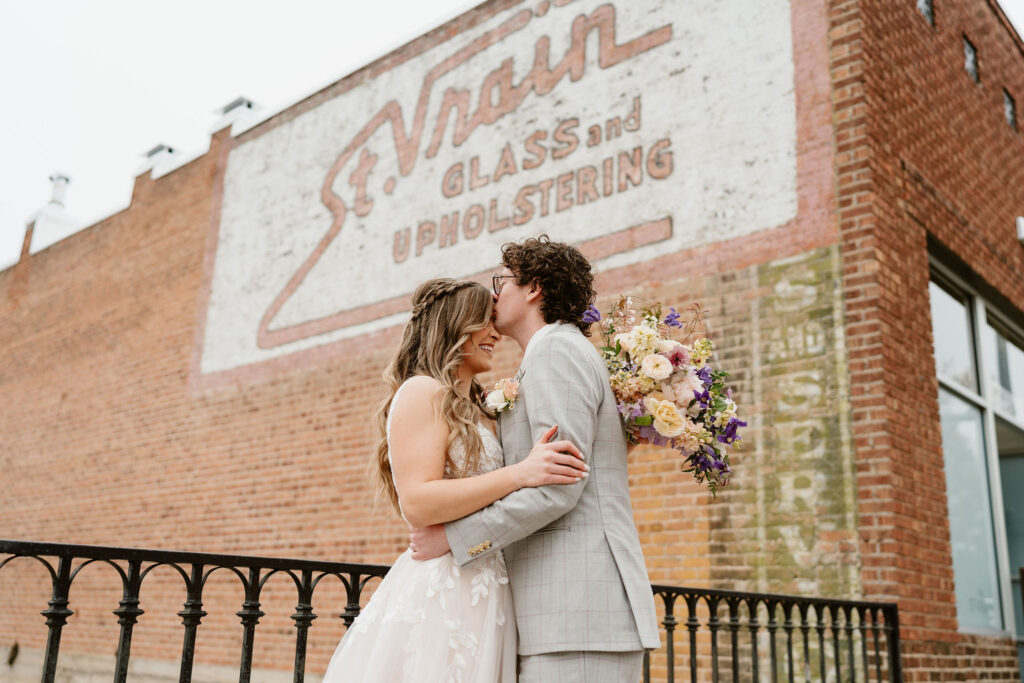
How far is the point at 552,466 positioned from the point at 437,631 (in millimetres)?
545

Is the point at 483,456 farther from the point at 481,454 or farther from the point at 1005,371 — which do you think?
the point at 1005,371

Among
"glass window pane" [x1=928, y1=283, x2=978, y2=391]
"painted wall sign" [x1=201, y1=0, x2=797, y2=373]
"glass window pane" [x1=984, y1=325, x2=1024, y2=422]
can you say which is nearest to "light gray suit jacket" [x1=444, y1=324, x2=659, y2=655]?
"painted wall sign" [x1=201, y1=0, x2=797, y2=373]

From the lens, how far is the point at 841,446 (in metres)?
6.01

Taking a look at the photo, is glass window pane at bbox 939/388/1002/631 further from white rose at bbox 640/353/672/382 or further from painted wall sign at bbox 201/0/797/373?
white rose at bbox 640/353/672/382

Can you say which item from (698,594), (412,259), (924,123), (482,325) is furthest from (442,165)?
(482,325)

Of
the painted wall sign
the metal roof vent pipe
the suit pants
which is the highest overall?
the metal roof vent pipe

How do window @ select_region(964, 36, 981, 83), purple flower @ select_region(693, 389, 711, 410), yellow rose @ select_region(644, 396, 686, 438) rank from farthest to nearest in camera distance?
1. window @ select_region(964, 36, 981, 83)
2. purple flower @ select_region(693, 389, 711, 410)
3. yellow rose @ select_region(644, 396, 686, 438)

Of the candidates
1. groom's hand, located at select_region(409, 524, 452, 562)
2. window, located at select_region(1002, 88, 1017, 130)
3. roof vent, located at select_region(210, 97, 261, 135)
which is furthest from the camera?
roof vent, located at select_region(210, 97, 261, 135)

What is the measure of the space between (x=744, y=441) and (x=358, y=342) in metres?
4.60

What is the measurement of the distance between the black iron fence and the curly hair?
119cm

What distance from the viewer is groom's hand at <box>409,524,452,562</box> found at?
→ 7.92 feet

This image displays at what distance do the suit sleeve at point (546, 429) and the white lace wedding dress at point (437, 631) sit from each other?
4.6 inches

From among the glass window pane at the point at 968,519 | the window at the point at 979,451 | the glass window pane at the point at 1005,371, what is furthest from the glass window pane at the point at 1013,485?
the glass window pane at the point at 968,519

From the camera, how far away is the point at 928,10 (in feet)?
26.4
